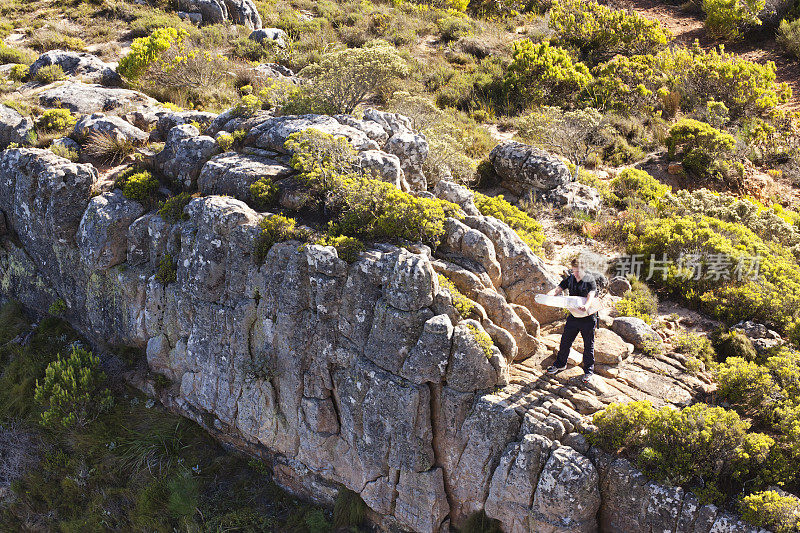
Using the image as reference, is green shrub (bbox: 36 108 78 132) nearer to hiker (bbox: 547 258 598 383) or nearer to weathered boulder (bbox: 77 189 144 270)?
weathered boulder (bbox: 77 189 144 270)

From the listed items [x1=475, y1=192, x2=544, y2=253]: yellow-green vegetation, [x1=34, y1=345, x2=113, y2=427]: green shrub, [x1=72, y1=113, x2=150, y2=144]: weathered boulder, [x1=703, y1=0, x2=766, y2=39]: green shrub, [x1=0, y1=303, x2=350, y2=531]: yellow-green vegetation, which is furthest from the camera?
[x1=703, y1=0, x2=766, y2=39]: green shrub

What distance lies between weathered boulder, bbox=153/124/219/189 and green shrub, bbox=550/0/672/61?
16.3 meters

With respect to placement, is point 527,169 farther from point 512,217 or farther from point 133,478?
point 133,478

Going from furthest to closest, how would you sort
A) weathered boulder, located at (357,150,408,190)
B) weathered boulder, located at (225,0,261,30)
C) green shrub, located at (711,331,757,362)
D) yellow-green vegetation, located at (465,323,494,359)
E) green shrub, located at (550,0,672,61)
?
weathered boulder, located at (225,0,261,30) < green shrub, located at (550,0,672,61) < weathered boulder, located at (357,150,408,190) < green shrub, located at (711,331,757,362) < yellow-green vegetation, located at (465,323,494,359)

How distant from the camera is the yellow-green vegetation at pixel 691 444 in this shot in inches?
278

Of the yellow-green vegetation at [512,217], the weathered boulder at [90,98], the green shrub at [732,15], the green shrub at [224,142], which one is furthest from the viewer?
the green shrub at [732,15]

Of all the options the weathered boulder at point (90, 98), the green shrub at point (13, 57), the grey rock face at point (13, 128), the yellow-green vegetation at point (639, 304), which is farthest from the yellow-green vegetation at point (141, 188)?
the green shrub at point (13, 57)

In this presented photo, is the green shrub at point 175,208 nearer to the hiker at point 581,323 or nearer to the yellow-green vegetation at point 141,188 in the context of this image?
the yellow-green vegetation at point 141,188

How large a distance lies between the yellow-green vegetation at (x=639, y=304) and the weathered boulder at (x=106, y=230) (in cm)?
970

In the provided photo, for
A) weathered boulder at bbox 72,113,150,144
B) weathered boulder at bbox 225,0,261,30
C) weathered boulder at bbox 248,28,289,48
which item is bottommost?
weathered boulder at bbox 72,113,150,144

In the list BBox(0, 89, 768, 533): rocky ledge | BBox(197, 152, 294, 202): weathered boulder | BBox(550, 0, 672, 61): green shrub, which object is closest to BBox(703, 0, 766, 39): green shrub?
BBox(550, 0, 672, 61): green shrub

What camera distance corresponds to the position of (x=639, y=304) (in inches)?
400

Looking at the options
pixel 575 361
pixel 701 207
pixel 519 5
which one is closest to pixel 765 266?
pixel 701 207

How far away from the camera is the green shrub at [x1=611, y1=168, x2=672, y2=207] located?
44.9 ft
